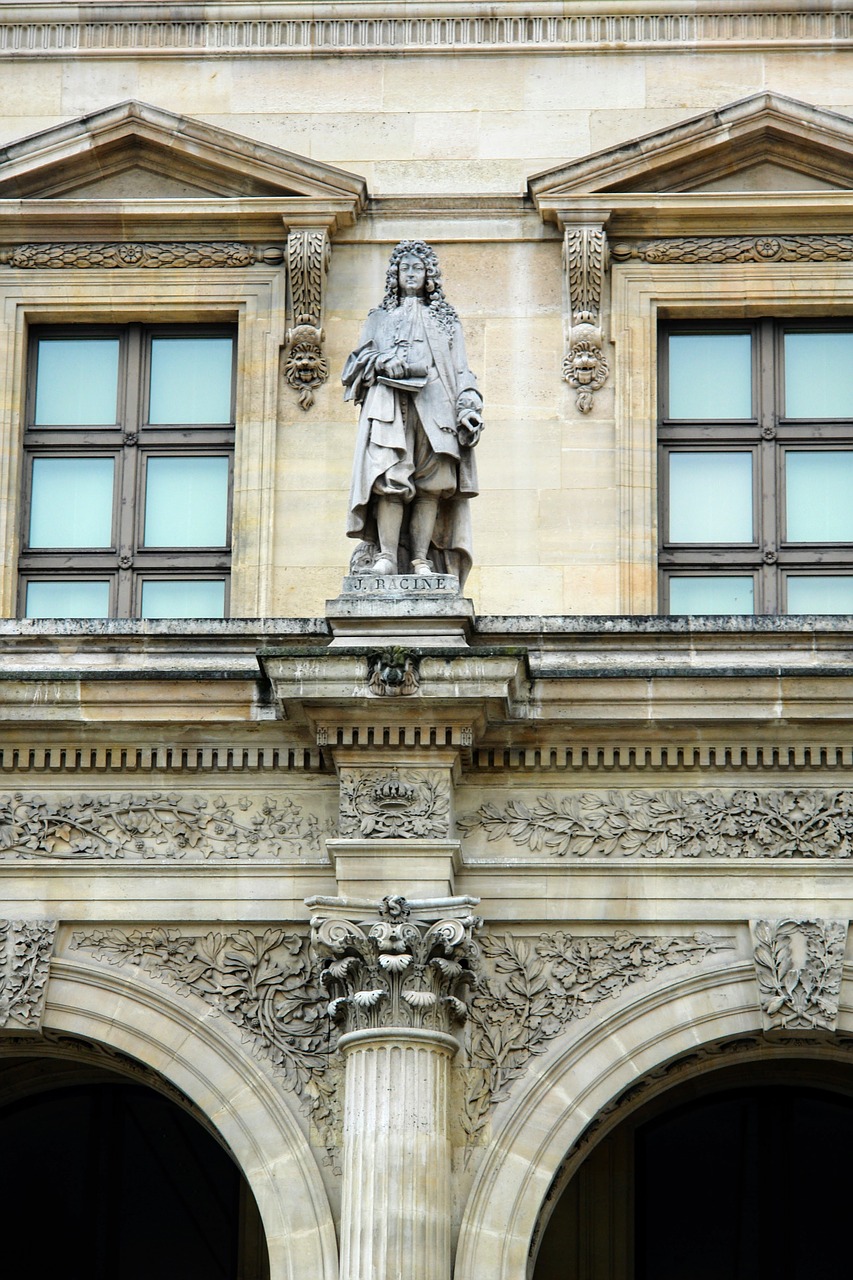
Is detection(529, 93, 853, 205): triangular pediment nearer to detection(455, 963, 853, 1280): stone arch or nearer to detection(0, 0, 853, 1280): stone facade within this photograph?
detection(0, 0, 853, 1280): stone facade

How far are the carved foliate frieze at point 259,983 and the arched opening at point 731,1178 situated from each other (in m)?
3.03

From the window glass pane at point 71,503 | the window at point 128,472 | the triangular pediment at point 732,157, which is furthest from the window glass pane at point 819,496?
the window glass pane at point 71,503

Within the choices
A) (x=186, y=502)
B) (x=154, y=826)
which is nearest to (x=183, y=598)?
(x=186, y=502)

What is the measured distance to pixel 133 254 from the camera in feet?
58.6

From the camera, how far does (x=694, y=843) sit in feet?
49.1

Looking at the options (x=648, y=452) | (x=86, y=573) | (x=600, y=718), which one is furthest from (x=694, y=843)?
(x=86, y=573)

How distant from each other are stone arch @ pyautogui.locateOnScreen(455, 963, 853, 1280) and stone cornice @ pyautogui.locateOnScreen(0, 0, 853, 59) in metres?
6.82

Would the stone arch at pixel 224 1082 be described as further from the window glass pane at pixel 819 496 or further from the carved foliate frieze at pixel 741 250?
Result: the carved foliate frieze at pixel 741 250

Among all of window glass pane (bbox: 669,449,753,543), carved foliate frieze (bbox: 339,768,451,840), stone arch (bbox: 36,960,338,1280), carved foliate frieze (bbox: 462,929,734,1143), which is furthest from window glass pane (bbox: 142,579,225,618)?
carved foliate frieze (bbox: 462,929,734,1143)

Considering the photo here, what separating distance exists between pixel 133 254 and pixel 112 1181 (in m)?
6.12

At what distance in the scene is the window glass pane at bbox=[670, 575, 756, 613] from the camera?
17.2 meters

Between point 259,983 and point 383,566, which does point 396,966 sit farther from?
point 383,566

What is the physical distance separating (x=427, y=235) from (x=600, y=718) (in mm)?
4275

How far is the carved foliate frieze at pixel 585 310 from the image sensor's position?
17.3 meters
